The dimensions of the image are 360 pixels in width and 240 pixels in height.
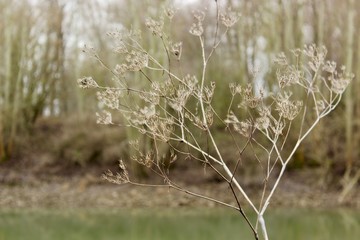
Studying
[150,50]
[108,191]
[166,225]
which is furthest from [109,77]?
[166,225]

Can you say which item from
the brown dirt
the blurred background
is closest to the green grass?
the brown dirt

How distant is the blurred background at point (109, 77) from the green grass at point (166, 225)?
6.99 ft

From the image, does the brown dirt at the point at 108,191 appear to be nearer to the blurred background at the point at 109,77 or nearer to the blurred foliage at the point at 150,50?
the blurred background at the point at 109,77

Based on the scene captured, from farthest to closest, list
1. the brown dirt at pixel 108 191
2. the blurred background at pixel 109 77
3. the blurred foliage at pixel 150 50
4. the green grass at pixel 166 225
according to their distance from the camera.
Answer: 1. the blurred foliage at pixel 150 50
2. the blurred background at pixel 109 77
3. the brown dirt at pixel 108 191
4. the green grass at pixel 166 225

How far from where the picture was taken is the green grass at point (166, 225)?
11297 mm

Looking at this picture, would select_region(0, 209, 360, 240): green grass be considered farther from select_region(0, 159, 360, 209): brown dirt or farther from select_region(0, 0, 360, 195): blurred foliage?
select_region(0, 0, 360, 195): blurred foliage

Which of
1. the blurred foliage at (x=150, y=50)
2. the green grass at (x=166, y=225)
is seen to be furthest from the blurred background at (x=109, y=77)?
the green grass at (x=166, y=225)

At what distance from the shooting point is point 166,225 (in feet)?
42.0

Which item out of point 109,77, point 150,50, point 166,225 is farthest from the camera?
point 109,77

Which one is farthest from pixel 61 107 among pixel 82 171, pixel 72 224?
pixel 72 224

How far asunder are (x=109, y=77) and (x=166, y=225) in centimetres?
1004

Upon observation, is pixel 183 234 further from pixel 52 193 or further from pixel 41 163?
pixel 41 163

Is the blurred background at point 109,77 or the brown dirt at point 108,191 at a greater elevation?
the blurred background at point 109,77

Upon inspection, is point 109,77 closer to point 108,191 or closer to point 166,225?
point 108,191
